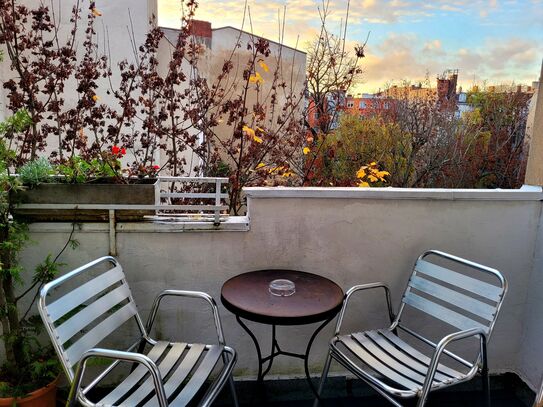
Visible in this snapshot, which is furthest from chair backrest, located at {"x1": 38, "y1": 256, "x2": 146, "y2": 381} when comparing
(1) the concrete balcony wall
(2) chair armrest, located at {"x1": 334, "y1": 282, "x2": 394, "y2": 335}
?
(2) chair armrest, located at {"x1": 334, "y1": 282, "x2": 394, "y2": 335}

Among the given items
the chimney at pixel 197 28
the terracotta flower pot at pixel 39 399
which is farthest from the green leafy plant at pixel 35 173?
the chimney at pixel 197 28

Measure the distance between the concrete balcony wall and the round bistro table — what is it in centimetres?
15

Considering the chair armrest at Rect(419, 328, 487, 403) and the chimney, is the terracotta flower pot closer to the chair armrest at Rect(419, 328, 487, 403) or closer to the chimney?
the chair armrest at Rect(419, 328, 487, 403)

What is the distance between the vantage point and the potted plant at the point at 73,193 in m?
2.17

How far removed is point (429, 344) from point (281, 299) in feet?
2.71

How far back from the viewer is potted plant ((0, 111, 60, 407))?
1.99m

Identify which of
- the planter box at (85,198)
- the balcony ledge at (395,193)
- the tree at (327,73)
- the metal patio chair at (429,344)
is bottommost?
the metal patio chair at (429,344)

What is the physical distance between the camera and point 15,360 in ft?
6.93

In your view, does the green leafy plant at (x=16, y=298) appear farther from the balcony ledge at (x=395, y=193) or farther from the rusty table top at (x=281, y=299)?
the balcony ledge at (x=395, y=193)

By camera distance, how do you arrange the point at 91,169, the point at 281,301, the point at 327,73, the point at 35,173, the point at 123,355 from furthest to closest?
the point at 327,73 < the point at 91,169 < the point at 35,173 < the point at 281,301 < the point at 123,355

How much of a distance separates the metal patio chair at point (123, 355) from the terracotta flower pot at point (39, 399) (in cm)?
32

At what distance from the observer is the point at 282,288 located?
6.70 feet

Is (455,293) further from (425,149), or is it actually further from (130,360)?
(425,149)

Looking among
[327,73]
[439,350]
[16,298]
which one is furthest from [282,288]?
[327,73]
